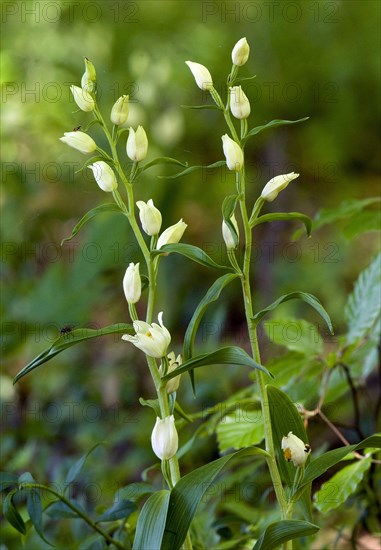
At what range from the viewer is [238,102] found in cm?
55

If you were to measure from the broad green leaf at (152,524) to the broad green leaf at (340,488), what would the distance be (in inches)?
10.3

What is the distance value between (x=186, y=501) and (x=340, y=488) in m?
0.28

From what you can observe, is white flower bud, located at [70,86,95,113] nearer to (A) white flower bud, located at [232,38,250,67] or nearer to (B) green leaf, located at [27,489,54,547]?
(A) white flower bud, located at [232,38,250,67]

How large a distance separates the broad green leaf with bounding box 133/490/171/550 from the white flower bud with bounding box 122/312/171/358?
0.10 meters

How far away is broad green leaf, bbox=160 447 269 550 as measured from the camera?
0.49 m

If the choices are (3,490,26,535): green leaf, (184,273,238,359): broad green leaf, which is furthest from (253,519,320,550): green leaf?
(3,490,26,535): green leaf

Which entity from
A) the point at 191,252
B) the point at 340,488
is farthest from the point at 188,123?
the point at 191,252

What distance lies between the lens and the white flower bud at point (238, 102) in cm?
54

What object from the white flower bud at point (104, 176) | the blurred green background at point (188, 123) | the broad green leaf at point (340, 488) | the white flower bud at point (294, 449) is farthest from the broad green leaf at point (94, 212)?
the blurred green background at point (188, 123)

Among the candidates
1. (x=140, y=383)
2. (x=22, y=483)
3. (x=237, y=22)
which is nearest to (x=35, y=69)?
(x=237, y=22)

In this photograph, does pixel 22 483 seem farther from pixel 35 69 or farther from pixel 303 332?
pixel 35 69

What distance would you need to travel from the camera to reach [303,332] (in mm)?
925

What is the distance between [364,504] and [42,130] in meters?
1.90

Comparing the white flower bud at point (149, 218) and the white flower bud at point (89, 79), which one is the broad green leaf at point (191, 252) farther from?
the white flower bud at point (89, 79)
